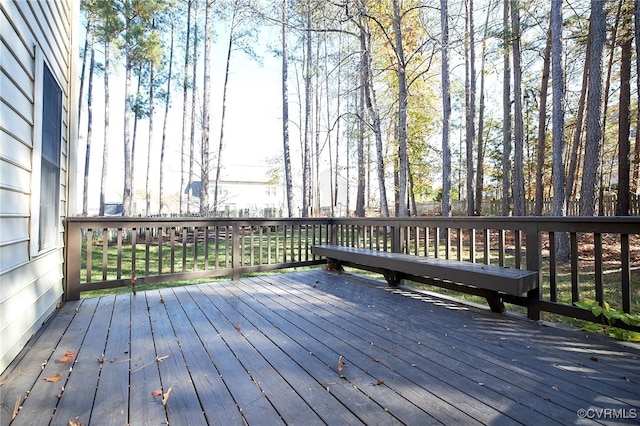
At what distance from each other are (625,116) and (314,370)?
8.69 metres

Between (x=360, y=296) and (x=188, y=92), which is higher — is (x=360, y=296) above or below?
below

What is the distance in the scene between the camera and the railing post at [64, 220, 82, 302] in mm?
3293

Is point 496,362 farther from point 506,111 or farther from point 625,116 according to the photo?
point 506,111

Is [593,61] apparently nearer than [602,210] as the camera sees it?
Yes

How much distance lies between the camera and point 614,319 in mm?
2180

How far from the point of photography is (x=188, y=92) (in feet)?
46.1

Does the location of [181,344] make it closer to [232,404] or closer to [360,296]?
[232,404]

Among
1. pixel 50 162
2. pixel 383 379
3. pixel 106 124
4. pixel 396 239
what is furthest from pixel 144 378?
pixel 106 124

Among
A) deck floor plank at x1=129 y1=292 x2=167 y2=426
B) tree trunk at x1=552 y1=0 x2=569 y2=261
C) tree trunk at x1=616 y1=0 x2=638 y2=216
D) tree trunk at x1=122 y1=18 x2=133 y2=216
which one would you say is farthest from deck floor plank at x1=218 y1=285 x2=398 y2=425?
tree trunk at x1=122 y1=18 x2=133 y2=216

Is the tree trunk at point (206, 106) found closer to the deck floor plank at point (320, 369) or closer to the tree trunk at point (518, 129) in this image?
the deck floor plank at point (320, 369)

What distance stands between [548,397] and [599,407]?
18 cm

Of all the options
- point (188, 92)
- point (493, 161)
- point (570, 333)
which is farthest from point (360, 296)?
point (493, 161)

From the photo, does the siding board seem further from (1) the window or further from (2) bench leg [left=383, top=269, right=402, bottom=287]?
(2) bench leg [left=383, top=269, right=402, bottom=287]

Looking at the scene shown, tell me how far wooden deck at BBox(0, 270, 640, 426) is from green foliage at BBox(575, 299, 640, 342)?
11cm
